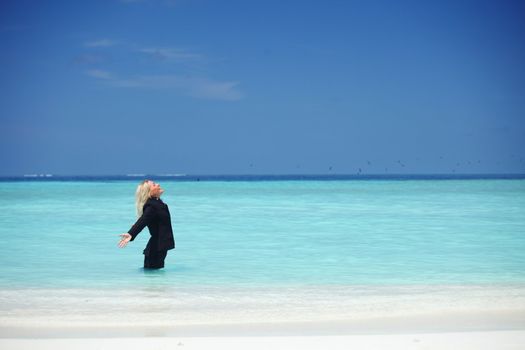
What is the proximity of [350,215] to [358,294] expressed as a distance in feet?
48.6

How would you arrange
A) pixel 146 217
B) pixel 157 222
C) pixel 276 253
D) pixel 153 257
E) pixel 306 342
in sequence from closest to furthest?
pixel 306 342
pixel 146 217
pixel 157 222
pixel 153 257
pixel 276 253

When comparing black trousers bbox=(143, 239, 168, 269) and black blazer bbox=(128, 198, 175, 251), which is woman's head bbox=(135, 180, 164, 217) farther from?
black trousers bbox=(143, 239, 168, 269)

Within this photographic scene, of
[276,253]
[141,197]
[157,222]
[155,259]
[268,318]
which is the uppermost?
[141,197]

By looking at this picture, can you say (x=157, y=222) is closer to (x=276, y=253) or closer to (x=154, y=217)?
(x=154, y=217)

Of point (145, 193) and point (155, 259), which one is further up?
point (145, 193)

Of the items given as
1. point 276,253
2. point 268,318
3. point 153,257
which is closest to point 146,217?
point 153,257

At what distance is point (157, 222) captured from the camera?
8.16 m

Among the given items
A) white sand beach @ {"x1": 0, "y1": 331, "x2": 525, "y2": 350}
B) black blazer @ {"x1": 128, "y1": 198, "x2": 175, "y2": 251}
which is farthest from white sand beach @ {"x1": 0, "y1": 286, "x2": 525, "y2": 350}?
black blazer @ {"x1": 128, "y1": 198, "x2": 175, "y2": 251}

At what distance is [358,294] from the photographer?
288 inches

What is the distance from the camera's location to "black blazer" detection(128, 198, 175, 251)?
7977 mm

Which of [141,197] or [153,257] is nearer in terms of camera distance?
[141,197]

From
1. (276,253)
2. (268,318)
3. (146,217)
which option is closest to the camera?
(268,318)

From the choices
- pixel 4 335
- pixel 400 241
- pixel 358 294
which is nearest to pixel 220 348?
pixel 4 335

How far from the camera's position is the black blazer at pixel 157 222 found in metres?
7.98
